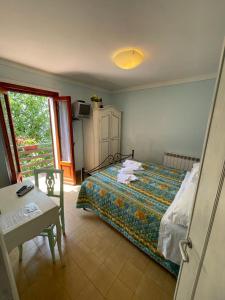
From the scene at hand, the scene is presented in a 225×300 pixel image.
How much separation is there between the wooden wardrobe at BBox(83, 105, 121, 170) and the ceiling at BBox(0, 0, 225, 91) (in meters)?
1.29

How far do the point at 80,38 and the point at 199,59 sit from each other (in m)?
1.79

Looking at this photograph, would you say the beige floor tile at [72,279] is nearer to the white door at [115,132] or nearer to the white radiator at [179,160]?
the white radiator at [179,160]

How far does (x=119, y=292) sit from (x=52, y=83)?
3585 millimetres

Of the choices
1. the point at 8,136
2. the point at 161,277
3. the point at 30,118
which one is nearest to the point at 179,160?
the point at 161,277

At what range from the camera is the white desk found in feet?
3.40

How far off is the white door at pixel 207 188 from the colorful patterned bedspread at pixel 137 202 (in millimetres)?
775

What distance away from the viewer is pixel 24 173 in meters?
3.95

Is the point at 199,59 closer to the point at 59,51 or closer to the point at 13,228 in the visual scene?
the point at 59,51

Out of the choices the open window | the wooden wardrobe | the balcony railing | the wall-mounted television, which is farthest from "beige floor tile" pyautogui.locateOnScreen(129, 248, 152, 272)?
the balcony railing

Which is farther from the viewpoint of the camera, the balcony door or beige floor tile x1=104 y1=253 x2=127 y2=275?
the balcony door

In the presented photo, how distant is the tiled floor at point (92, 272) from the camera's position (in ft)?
4.15

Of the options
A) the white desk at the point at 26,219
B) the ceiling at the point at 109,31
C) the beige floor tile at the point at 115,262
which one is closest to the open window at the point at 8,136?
the ceiling at the point at 109,31

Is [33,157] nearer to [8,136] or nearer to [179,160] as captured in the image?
[8,136]

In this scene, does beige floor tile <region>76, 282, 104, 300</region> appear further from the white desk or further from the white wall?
the white wall
